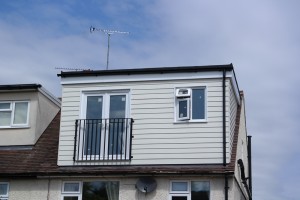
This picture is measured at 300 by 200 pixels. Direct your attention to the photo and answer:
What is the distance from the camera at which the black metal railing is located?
19.9 m

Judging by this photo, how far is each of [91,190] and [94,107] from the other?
2898 mm

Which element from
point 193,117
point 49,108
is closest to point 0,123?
point 49,108

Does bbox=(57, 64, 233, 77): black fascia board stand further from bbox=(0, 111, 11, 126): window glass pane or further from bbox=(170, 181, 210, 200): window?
bbox=(170, 181, 210, 200): window

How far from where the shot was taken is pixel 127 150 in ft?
64.7

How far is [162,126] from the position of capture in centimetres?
1978

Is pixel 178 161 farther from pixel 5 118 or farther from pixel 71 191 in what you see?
pixel 5 118

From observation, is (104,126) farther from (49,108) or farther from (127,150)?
(49,108)

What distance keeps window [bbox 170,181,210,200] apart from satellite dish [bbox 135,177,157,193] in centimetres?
58

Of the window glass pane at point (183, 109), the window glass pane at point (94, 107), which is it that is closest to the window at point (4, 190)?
the window glass pane at point (94, 107)

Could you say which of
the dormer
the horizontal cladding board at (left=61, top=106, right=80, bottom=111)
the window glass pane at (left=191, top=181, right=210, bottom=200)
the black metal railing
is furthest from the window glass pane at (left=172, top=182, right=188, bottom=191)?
the dormer

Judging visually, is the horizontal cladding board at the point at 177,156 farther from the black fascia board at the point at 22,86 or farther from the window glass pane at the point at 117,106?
the black fascia board at the point at 22,86

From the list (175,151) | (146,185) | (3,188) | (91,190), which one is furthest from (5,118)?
(175,151)

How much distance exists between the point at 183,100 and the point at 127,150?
8.21 feet

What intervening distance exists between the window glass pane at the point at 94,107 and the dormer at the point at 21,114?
254cm
